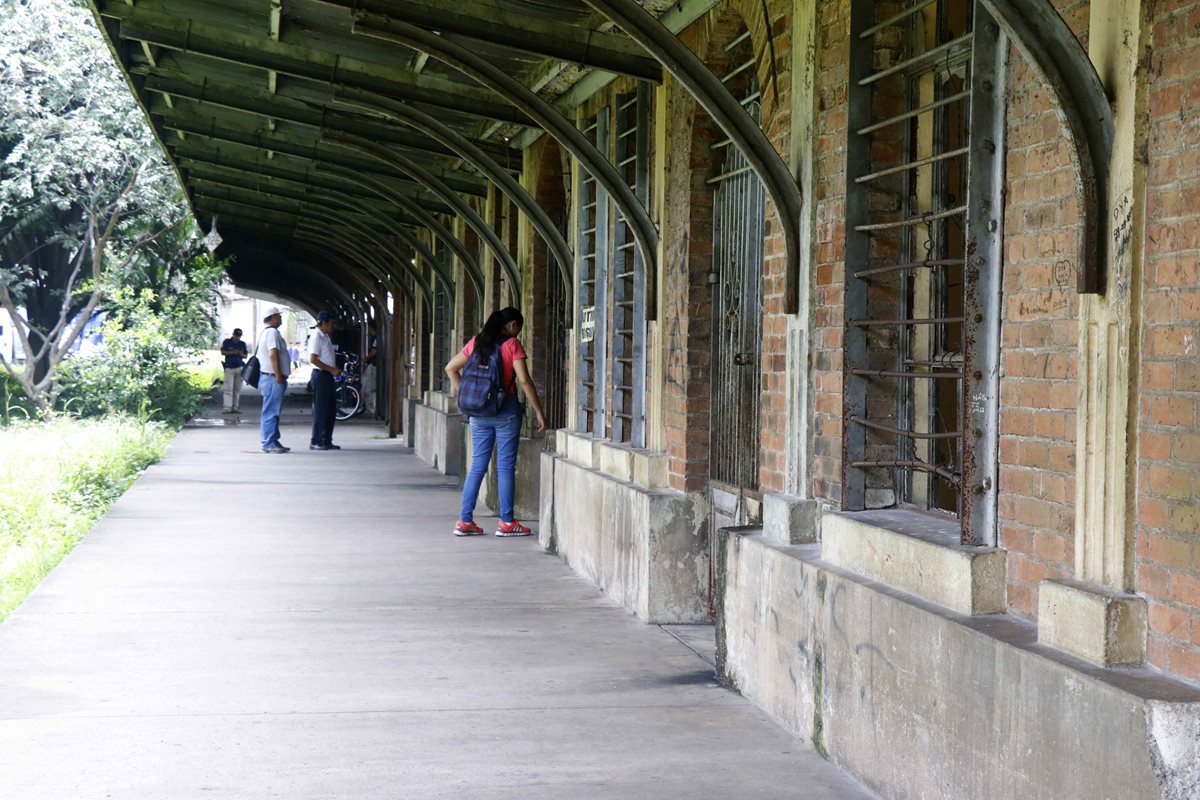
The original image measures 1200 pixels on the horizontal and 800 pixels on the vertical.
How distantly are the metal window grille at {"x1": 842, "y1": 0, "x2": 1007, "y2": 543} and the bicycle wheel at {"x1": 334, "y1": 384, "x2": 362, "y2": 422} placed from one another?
2201 cm

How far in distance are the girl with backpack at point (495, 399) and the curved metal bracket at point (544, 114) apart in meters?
2.40

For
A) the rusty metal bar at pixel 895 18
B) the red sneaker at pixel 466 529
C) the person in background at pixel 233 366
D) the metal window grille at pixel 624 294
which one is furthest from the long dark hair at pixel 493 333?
the person in background at pixel 233 366

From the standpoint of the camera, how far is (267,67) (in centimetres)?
1072

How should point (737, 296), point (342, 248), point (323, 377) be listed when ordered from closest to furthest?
point (737, 296) → point (323, 377) → point (342, 248)

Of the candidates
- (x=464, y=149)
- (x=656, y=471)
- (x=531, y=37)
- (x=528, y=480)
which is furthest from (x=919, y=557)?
(x=528, y=480)

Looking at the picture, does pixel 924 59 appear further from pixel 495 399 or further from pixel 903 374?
pixel 495 399

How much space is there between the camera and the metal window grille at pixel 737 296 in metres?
6.92

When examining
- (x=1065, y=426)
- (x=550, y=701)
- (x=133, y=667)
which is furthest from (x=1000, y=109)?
(x=133, y=667)

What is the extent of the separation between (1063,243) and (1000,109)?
53cm

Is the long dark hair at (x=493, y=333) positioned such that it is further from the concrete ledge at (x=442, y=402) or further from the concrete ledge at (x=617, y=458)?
the concrete ledge at (x=442, y=402)

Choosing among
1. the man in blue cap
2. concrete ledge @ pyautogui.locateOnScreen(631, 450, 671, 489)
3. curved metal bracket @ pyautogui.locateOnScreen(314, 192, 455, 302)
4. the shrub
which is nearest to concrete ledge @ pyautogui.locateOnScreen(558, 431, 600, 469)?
concrete ledge @ pyautogui.locateOnScreen(631, 450, 671, 489)

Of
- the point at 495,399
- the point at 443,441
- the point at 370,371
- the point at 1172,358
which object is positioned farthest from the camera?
the point at 370,371

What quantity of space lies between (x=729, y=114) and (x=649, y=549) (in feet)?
8.25

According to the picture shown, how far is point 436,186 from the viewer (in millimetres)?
11469
